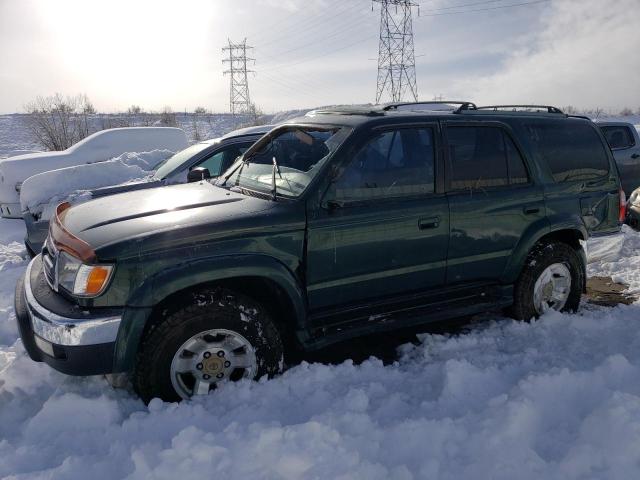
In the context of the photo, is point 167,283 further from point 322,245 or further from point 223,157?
point 223,157

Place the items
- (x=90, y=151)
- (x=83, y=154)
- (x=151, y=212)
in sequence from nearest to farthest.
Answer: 1. (x=151, y=212)
2. (x=83, y=154)
3. (x=90, y=151)

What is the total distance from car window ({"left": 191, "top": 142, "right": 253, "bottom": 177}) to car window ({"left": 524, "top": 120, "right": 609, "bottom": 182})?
4.11 metres

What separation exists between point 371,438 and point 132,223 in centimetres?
182

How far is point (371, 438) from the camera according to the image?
2.72 metres

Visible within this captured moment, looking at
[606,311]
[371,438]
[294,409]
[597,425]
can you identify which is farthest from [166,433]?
[606,311]

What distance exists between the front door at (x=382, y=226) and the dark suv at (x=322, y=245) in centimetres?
1

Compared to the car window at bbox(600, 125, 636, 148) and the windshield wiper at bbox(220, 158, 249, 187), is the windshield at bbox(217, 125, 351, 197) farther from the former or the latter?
the car window at bbox(600, 125, 636, 148)

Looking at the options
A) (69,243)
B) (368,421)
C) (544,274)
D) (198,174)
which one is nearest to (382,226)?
(368,421)

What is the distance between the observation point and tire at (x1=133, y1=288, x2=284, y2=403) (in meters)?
2.98

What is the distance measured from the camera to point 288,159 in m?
3.84

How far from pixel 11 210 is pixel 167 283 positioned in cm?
701

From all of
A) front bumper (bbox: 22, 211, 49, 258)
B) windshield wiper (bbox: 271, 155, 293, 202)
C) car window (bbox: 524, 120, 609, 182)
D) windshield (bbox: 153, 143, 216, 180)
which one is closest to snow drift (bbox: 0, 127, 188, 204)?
windshield (bbox: 153, 143, 216, 180)

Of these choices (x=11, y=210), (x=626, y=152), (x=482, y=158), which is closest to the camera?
(x=482, y=158)

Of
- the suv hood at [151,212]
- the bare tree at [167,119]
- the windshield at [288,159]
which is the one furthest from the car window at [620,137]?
the bare tree at [167,119]
